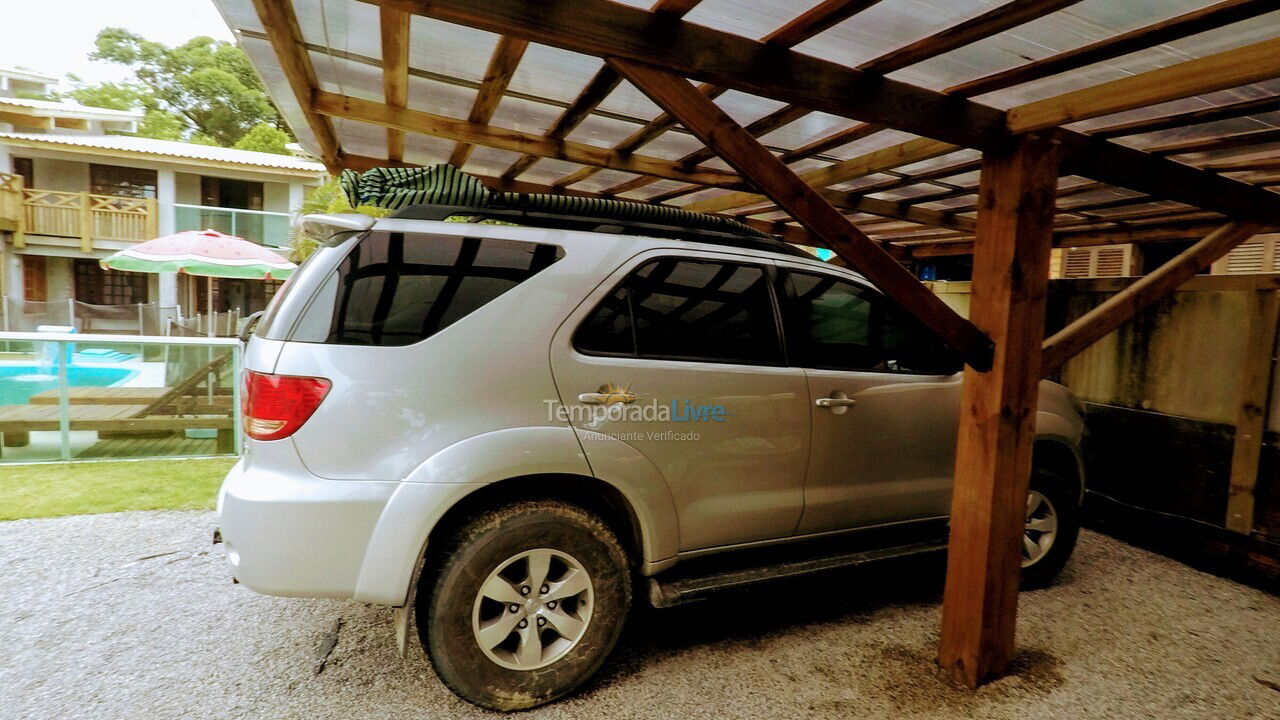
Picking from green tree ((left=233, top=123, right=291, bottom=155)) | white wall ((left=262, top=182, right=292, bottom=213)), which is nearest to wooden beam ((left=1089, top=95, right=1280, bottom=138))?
white wall ((left=262, top=182, right=292, bottom=213))

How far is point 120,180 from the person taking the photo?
1716 cm

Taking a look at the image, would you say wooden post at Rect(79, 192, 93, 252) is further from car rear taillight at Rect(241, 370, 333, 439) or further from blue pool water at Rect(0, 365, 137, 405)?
car rear taillight at Rect(241, 370, 333, 439)

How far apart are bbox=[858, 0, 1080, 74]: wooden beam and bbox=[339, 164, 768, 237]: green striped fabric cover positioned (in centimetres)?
108

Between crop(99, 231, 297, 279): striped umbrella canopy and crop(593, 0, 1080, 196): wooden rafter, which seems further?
crop(99, 231, 297, 279): striped umbrella canopy

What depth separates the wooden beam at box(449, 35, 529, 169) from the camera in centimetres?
268

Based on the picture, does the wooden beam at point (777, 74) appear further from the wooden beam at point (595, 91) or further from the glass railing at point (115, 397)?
the glass railing at point (115, 397)

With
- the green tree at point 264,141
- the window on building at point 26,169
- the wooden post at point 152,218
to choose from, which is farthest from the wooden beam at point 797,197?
the green tree at point 264,141

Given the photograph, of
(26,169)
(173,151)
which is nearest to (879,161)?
(173,151)

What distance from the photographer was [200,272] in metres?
9.67

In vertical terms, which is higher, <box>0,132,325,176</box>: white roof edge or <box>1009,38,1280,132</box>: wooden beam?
<box>0,132,325,176</box>: white roof edge

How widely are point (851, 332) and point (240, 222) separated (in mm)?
18243

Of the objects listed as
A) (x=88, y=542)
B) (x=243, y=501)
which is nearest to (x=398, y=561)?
(x=243, y=501)

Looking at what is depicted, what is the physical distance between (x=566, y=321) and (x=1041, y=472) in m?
2.85

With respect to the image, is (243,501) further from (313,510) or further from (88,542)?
(88,542)
